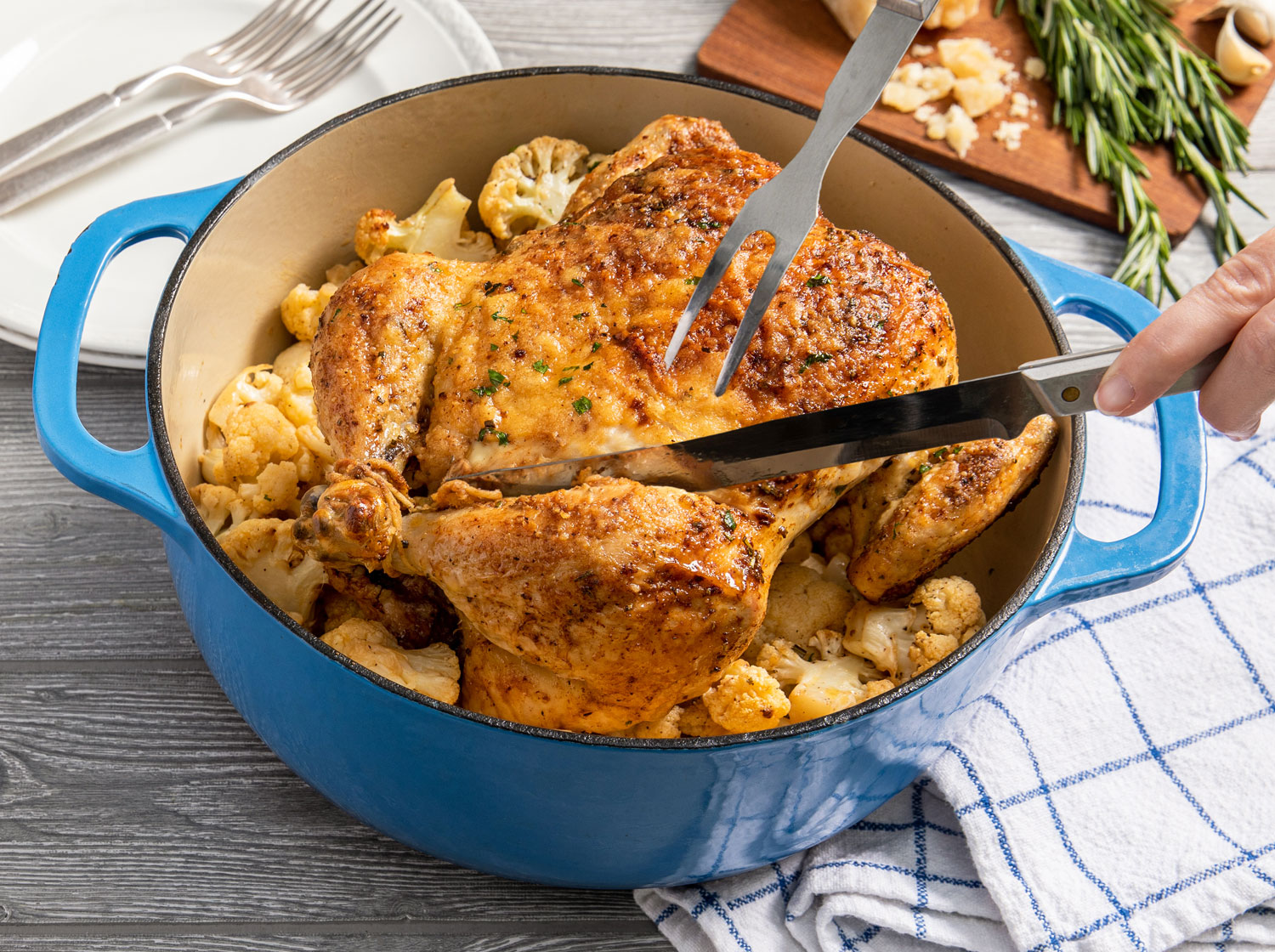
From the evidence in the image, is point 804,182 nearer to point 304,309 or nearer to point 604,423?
point 604,423

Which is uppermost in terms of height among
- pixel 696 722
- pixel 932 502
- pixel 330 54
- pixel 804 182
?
pixel 804 182

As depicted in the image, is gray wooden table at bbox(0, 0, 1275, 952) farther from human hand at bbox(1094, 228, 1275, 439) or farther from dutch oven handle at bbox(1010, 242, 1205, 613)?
human hand at bbox(1094, 228, 1275, 439)

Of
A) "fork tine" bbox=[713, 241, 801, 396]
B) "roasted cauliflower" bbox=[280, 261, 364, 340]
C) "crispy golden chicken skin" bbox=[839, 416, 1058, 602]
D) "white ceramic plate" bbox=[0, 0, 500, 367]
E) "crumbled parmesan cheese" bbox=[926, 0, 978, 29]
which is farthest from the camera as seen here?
"crumbled parmesan cheese" bbox=[926, 0, 978, 29]

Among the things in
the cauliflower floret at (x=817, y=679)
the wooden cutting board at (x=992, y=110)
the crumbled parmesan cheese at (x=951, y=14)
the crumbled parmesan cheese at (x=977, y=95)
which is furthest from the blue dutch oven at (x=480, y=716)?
the crumbled parmesan cheese at (x=951, y=14)

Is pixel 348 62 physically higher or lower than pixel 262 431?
higher

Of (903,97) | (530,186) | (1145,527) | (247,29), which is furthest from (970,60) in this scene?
(247,29)

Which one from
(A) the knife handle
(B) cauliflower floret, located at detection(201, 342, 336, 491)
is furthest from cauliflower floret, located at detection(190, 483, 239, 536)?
(A) the knife handle
